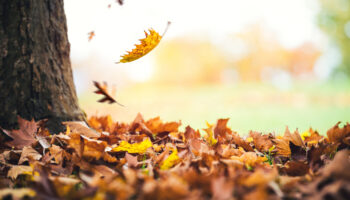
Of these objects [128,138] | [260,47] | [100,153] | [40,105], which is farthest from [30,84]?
[260,47]

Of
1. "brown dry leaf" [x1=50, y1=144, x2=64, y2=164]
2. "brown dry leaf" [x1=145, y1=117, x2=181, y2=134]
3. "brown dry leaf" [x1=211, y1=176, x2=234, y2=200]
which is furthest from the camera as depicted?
"brown dry leaf" [x1=145, y1=117, x2=181, y2=134]

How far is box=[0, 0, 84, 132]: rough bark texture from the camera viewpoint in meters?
1.63

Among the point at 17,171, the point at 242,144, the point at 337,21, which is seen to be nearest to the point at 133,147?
the point at 17,171

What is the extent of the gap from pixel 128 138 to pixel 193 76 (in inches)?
699

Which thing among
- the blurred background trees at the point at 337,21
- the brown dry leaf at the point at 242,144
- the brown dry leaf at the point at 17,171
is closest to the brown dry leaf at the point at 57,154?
the brown dry leaf at the point at 17,171

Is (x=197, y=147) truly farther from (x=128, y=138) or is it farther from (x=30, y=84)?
(x=30, y=84)

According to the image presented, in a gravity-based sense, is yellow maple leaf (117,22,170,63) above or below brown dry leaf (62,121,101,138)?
above

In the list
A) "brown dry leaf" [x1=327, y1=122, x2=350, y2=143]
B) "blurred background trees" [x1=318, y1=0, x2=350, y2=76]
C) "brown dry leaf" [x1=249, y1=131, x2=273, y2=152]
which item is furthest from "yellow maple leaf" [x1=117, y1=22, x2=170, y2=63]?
"blurred background trees" [x1=318, y1=0, x2=350, y2=76]

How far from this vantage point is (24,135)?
1440 millimetres

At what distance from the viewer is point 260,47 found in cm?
2088

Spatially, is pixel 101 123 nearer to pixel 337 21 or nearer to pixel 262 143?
pixel 262 143

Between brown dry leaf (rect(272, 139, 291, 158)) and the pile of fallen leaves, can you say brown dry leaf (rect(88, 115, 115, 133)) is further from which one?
brown dry leaf (rect(272, 139, 291, 158))

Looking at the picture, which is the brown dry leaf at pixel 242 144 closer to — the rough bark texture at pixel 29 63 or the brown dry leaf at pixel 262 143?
the brown dry leaf at pixel 262 143

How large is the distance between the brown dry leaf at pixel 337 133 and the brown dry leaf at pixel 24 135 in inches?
57.8
